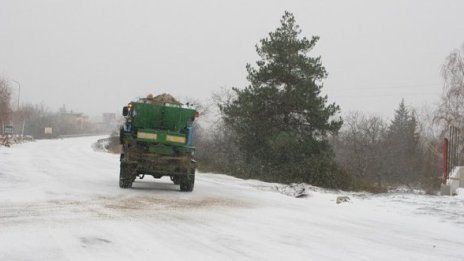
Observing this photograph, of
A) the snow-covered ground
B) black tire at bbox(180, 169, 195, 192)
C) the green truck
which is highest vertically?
the green truck

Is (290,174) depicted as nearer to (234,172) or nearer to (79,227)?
(234,172)

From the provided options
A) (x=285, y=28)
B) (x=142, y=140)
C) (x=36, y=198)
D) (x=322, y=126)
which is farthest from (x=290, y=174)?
(x=36, y=198)

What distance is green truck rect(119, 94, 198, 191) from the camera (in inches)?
603

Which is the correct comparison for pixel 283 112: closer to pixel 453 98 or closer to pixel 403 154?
pixel 453 98

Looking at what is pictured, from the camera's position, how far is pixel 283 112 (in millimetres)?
33062

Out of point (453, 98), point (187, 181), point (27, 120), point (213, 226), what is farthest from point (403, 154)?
point (27, 120)

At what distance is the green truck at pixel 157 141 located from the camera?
15.3 m

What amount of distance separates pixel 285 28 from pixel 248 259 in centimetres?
2875

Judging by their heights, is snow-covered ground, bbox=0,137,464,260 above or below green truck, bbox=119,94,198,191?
below

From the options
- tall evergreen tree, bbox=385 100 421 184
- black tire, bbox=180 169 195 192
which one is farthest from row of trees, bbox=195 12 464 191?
tall evergreen tree, bbox=385 100 421 184

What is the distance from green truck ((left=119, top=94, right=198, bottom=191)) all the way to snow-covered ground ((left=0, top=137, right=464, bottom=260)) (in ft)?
2.23

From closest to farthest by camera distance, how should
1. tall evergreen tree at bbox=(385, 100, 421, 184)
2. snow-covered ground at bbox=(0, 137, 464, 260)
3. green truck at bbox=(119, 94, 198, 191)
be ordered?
snow-covered ground at bbox=(0, 137, 464, 260) < green truck at bbox=(119, 94, 198, 191) < tall evergreen tree at bbox=(385, 100, 421, 184)

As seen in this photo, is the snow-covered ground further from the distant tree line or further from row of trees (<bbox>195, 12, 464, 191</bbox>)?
the distant tree line

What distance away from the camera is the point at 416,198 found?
51.0 ft
